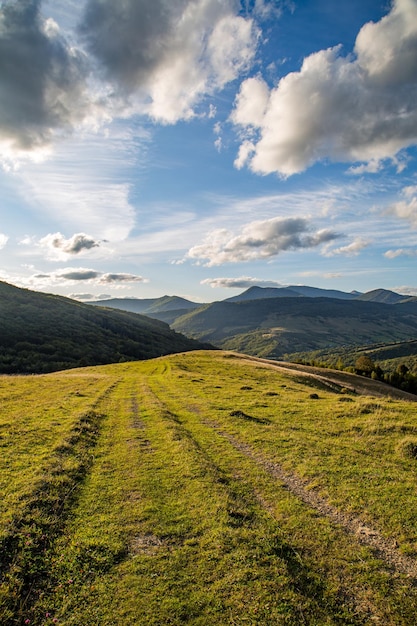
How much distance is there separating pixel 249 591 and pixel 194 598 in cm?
152

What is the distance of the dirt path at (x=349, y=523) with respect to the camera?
32.3 ft

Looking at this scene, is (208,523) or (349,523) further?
(349,523)

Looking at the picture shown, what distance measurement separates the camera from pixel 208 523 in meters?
11.6

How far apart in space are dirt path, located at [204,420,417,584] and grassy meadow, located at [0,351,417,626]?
0.06m

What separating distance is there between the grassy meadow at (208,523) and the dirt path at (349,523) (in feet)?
0.21

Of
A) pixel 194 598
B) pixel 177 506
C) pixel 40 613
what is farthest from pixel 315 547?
pixel 40 613

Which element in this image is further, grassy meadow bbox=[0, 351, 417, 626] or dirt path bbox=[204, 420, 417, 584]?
dirt path bbox=[204, 420, 417, 584]

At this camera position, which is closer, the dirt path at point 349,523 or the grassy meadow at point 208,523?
the grassy meadow at point 208,523

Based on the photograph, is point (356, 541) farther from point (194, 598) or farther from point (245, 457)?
point (245, 457)

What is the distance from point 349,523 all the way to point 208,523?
540cm

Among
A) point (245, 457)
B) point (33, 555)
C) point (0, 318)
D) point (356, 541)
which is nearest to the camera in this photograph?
point (33, 555)

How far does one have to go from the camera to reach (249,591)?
8.58 m

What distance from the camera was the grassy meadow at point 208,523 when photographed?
8211 millimetres

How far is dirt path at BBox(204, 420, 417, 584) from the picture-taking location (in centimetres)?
985
